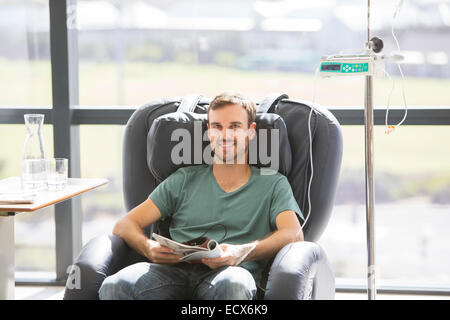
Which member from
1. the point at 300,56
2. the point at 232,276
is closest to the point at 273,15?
the point at 300,56

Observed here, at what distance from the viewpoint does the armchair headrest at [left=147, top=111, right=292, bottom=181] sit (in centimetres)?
219

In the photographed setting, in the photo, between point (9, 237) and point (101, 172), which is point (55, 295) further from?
point (9, 237)

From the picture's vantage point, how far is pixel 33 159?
7.23 ft

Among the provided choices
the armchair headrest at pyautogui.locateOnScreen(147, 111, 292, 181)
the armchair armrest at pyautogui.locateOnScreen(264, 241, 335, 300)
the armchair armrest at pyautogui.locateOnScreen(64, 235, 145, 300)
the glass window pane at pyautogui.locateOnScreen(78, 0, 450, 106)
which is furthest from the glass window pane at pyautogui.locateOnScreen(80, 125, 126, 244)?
the armchair armrest at pyautogui.locateOnScreen(264, 241, 335, 300)

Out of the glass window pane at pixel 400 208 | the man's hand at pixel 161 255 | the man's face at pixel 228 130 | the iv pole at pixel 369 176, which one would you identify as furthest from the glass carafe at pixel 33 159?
the glass window pane at pixel 400 208

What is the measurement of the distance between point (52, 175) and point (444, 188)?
1.99m

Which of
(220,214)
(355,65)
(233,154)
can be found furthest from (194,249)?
(355,65)

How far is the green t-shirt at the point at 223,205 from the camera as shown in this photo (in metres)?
2.07

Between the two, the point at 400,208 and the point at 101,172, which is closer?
the point at 400,208

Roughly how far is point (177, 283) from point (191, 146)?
1.84ft

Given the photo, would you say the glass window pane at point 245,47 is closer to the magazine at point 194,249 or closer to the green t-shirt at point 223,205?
the green t-shirt at point 223,205

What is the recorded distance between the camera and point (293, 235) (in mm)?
1982

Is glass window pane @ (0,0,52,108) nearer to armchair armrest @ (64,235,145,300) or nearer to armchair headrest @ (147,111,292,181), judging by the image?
armchair headrest @ (147,111,292,181)
